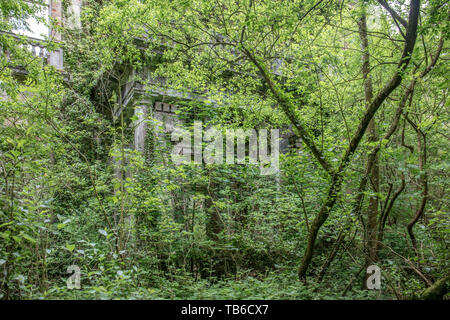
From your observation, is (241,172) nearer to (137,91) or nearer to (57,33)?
(137,91)

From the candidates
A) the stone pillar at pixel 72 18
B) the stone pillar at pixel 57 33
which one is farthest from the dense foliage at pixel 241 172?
the stone pillar at pixel 72 18

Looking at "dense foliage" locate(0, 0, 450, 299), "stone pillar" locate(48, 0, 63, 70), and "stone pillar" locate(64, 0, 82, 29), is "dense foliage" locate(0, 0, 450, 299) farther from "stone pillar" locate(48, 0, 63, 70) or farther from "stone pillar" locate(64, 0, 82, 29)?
"stone pillar" locate(64, 0, 82, 29)
